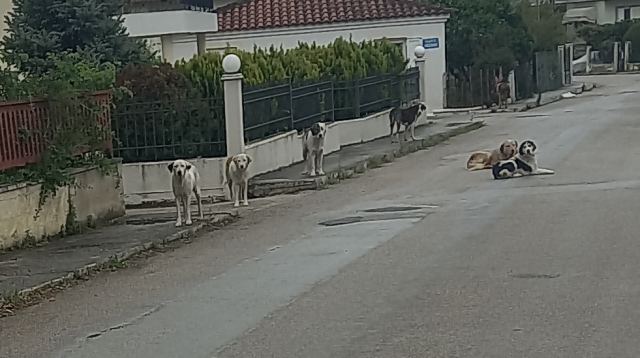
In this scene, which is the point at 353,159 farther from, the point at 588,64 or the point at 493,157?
the point at 588,64

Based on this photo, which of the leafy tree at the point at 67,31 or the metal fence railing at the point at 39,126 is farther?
the leafy tree at the point at 67,31

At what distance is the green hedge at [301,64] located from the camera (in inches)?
853

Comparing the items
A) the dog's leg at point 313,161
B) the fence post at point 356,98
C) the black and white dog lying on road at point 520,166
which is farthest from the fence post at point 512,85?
the black and white dog lying on road at point 520,166

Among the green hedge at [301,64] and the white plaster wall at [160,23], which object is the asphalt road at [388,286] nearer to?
the green hedge at [301,64]

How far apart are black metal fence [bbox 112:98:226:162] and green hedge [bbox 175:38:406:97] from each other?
29.0 inches

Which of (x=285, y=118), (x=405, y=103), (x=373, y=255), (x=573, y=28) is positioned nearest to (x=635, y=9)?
(x=573, y=28)

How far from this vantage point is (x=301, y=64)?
2705 cm

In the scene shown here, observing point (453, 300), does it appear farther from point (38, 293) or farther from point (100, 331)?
point (38, 293)

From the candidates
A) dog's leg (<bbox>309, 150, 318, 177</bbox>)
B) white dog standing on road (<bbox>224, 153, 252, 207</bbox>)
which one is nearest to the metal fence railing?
white dog standing on road (<bbox>224, 153, 252, 207</bbox>)

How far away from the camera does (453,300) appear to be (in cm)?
934

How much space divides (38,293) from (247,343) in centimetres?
394

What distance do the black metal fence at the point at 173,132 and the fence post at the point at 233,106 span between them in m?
0.25

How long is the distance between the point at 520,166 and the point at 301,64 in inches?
342

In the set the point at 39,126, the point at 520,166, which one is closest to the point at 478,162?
the point at 520,166
